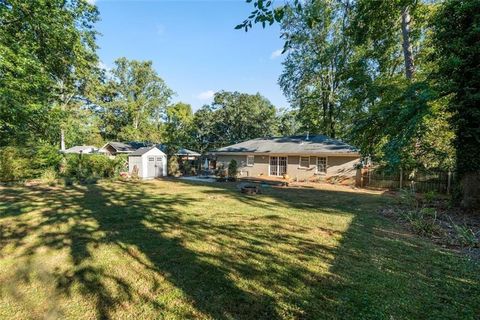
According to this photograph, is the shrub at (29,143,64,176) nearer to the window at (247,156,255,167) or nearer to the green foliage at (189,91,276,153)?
the window at (247,156,255,167)

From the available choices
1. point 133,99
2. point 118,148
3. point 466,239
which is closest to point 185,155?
point 118,148

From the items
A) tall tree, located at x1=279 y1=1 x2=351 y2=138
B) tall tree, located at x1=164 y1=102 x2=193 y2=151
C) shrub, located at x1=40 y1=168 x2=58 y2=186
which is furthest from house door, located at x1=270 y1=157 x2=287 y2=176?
shrub, located at x1=40 y1=168 x2=58 y2=186

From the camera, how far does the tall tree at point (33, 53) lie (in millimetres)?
10039

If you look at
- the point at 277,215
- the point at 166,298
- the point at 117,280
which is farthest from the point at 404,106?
the point at 117,280

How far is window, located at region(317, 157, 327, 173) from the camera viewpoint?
18.8 metres

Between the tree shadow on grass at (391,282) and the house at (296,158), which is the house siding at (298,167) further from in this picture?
the tree shadow on grass at (391,282)

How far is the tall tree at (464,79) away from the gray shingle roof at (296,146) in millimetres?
8299

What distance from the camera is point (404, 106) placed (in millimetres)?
7199

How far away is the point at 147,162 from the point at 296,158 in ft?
39.6

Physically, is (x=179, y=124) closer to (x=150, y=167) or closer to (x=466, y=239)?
(x=150, y=167)

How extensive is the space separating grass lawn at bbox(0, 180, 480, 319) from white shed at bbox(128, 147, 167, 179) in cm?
1185

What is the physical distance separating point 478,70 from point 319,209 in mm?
6568

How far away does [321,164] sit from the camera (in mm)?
19016

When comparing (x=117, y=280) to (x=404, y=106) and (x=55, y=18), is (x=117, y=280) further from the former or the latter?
(x=55, y=18)
